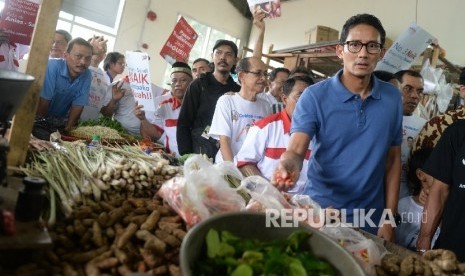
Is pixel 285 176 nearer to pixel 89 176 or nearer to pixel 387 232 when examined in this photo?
pixel 387 232

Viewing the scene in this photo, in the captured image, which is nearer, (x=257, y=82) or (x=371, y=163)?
(x=371, y=163)

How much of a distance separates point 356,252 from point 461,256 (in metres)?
1.21

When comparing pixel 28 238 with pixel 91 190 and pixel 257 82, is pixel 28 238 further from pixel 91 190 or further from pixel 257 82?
pixel 257 82

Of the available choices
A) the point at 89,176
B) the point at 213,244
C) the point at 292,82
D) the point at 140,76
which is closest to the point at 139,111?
the point at 140,76

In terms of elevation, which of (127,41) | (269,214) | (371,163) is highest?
(127,41)

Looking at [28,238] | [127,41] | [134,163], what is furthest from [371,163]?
[127,41]

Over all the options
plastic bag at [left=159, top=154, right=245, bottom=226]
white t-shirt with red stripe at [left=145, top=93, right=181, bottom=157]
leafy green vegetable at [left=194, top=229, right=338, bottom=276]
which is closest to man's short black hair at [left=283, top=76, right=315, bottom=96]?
plastic bag at [left=159, top=154, right=245, bottom=226]

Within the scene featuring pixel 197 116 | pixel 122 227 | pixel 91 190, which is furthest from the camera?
pixel 197 116

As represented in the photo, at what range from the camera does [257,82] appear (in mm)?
3506

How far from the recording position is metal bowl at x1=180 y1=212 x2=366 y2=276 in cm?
121

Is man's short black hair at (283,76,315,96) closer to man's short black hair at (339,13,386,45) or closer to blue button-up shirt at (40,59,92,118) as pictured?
man's short black hair at (339,13,386,45)

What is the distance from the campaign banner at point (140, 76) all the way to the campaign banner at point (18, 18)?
3.71 feet

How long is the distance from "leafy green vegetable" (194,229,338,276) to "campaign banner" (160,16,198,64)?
4834 mm

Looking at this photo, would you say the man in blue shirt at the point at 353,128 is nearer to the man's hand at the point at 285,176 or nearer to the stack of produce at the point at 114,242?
the man's hand at the point at 285,176
